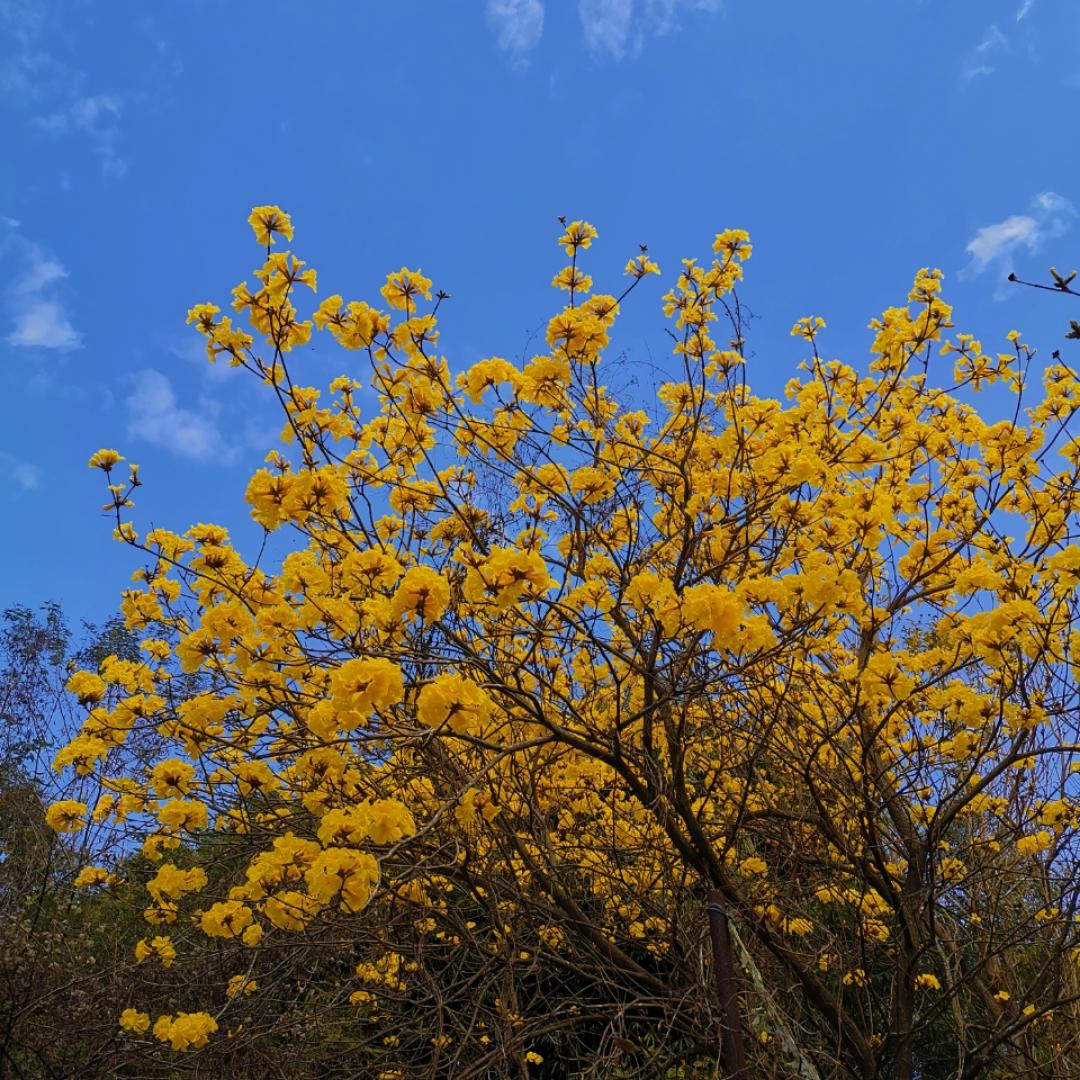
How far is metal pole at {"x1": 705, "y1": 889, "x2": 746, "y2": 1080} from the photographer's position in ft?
7.18

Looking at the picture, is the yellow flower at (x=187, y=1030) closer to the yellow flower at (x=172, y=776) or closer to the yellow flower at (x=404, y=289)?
the yellow flower at (x=172, y=776)

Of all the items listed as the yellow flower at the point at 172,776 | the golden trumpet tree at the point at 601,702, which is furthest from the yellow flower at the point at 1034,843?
the yellow flower at the point at 172,776

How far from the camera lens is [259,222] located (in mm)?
2918

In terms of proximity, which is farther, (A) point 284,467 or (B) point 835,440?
(B) point 835,440

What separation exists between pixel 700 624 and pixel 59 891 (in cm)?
677

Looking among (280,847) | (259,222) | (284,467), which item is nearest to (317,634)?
(284,467)

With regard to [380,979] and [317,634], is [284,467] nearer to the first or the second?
[317,634]

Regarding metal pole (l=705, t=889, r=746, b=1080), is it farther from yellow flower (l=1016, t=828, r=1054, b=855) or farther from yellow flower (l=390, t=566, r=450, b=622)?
yellow flower (l=1016, t=828, r=1054, b=855)

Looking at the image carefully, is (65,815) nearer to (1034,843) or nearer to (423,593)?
(423,593)

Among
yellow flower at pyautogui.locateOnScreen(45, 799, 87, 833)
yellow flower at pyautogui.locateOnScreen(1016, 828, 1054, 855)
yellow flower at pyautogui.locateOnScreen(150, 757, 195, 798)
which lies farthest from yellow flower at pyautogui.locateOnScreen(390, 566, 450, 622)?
yellow flower at pyautogui.locateOnScreen(1016, 828, 1054, 855)

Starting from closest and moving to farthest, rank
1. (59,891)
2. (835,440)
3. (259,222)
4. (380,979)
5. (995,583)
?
(259,222) → (995,583) → (835,440) → (380,979) → (59,891)

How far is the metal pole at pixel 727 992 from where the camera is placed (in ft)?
7.18

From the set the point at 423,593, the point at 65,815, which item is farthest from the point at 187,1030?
the point at 423,593

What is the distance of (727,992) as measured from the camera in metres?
2.24
